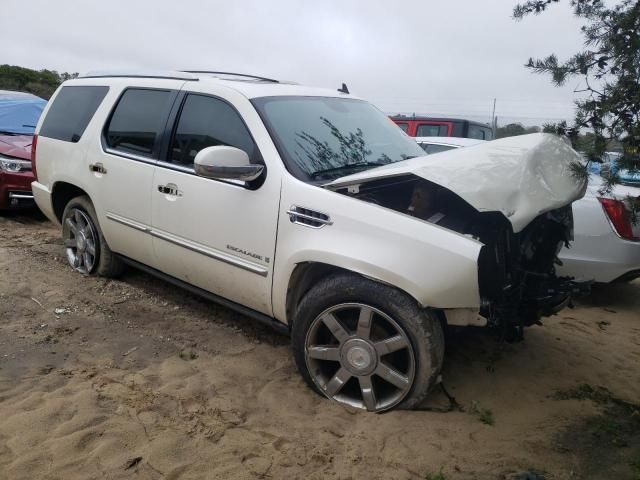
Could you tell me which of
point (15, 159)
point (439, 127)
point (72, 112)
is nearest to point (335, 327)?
point (72, 112)

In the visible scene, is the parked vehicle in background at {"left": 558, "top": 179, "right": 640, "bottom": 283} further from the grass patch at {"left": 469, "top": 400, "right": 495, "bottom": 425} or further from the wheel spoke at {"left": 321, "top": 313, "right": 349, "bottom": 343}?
the wheel spoke at {"left": 321, "top": 313, "right": 349, "bottom": 343}

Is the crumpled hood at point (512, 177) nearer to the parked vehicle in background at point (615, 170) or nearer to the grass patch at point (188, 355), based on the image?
the parked vehicle in background at point (615, 170)

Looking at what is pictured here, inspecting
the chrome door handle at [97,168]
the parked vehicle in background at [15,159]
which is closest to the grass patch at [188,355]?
the chrome door handle at [97,168]

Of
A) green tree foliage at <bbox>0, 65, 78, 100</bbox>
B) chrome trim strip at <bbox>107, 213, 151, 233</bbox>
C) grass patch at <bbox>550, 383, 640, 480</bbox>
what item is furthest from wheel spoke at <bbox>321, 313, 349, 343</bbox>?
green tree foliage at <bbox>0, 65, 78, 100</bbox>

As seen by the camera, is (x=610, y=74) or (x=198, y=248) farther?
(x=198, y=248)

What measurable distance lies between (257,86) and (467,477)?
2717 millimetres

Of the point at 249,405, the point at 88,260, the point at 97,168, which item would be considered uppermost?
the point at 97,168

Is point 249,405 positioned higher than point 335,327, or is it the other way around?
point 335,327

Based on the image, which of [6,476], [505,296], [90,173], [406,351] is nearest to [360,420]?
[406,351]

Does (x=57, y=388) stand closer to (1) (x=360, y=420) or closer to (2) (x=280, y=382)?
(2) (x=280, y=382)

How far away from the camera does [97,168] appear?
440cm

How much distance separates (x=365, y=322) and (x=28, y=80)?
97.8 ft

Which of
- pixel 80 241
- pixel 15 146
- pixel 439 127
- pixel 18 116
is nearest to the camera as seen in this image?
pixel 80 241

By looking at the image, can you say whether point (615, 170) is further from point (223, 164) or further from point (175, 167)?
point (175, 167)
